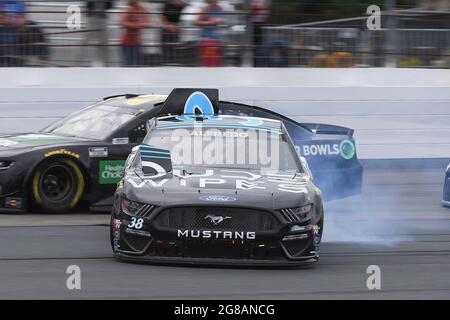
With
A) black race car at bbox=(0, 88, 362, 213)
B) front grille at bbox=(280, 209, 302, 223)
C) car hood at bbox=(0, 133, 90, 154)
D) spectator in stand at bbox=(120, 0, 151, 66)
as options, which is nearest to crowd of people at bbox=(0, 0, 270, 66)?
spectator in stand at bbox=(120, 0, 151, 66)

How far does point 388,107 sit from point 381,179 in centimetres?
149

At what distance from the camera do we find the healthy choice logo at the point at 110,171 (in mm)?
9961

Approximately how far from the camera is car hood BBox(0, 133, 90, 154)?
9.77 metres

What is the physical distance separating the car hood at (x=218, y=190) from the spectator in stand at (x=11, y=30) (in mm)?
6485

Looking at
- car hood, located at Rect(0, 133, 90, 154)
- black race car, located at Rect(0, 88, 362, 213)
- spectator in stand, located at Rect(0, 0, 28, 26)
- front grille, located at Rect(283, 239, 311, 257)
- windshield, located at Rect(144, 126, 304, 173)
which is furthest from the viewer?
spectator in stand, located at Rect(0, 0, 28, 26)

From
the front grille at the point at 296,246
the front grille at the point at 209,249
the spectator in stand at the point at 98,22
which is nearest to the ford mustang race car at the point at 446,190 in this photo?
the front grille at the point at 296,246

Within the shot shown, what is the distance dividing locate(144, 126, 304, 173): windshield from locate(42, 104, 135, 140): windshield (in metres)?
1.89

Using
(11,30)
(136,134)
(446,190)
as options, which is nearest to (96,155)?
(136,134)

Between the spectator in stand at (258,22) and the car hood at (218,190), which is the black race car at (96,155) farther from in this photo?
the spectator in stand at (258,22)

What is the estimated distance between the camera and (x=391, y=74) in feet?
49.0

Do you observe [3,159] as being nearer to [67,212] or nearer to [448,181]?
[67,212]

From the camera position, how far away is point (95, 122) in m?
10.4

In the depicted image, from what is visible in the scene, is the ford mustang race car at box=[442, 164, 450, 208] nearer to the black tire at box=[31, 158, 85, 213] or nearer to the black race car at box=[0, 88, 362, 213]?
the black race car at box=[0, 88, 362, 213]
